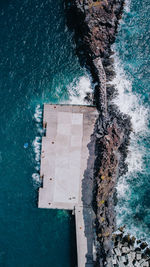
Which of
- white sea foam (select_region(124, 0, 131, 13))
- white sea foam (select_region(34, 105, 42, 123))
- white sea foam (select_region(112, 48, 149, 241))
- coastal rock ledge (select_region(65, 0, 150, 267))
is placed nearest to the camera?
coastal rock ledge (select_region(65, 0, 150, 267))

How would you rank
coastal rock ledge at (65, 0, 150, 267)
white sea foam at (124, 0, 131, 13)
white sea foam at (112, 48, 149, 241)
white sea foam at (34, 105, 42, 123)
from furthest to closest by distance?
white sea foam at (34, 105, 42, 123) → white sea foam at (112, 48, 149, 241) → white sea foam at (124, 0, 131, 13) → coastal rock ledge at (65, 0, 150, 267)

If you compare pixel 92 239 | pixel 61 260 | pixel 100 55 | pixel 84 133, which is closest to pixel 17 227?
pixel 61 260

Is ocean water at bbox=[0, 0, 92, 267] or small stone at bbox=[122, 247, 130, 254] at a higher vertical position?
ocean water at bbox=[0, 0, 92, 267]

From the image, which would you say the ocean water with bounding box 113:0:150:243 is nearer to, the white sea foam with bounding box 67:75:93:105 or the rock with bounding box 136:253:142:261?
the rock with bounding box 136:253:142:261

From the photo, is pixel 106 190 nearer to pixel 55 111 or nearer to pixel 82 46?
pixel 55 111

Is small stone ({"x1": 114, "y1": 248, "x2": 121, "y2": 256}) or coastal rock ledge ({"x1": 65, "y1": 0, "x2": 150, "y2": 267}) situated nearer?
coastal rock ledge ({"x1": 65, "y1": 0, "x2": 150, "y2": 267})

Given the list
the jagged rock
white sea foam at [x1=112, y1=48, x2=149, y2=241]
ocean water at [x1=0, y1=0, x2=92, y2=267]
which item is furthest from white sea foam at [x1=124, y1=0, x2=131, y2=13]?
ocean water at [x1=0, y1=0, x2=92, y2=267]
